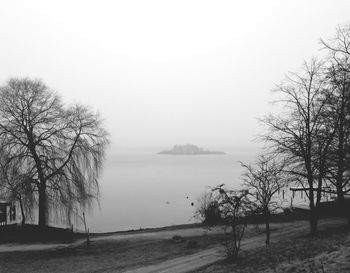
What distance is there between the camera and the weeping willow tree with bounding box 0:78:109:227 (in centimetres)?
2492

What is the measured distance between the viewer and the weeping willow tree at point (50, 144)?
24.9 meters

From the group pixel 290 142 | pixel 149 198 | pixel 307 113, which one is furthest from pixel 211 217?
pixel 149 198

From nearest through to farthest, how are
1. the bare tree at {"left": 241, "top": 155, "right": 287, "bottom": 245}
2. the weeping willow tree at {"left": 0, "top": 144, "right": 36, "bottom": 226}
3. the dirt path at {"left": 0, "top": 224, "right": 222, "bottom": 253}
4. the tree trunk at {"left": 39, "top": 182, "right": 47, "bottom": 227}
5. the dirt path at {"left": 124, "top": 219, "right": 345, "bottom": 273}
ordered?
the dirt path at {"left": 124, "top": 219, "right": 345, "bottom": 273}
the bare tree at {"left": 241, "top": 155, "right": 287, "bottom": 245}
the dirt path at {"left": 0, "top": 224, "right": 222, "bottom": 253}
the weeping willow tree at {"left": 0, "top": 144, "right": 36, "bottom": 226}
the tree trunk at {"left": 39, "top": 182, "right": 47, "bottom": 227}

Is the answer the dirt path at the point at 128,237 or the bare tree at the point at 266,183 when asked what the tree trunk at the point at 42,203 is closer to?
the dirt path at the point at 128,237

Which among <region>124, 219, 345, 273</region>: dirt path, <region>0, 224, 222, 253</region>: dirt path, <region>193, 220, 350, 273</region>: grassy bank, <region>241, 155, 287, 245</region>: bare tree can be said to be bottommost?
<region>0, 224, 222, 253</region>: dirt path

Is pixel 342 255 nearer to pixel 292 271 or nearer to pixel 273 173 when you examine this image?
pixel 292 271

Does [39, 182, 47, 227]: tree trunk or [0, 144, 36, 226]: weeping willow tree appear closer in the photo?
[0, 144, 36, 226]: weeping willow tree

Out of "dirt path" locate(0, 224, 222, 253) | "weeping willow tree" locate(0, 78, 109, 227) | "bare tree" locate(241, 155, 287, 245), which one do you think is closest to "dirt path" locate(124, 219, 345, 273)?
"bare tree" locate(241, 155, 287, 245)

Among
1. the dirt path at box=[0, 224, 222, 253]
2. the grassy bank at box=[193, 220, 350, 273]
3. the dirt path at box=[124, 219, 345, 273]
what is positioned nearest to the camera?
the grassy bank at box=[193, 220, 350, 273]

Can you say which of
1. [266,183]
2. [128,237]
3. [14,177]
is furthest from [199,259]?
[14,177]

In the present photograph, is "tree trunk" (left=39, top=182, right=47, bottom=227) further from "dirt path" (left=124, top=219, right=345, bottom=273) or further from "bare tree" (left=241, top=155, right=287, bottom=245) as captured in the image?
"bare tree" (left=241, top=155, right=287, bottom=245)

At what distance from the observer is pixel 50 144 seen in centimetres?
2653

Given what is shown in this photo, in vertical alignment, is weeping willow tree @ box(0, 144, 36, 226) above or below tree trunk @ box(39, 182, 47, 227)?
above

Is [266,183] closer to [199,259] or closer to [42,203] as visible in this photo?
[199,259]
